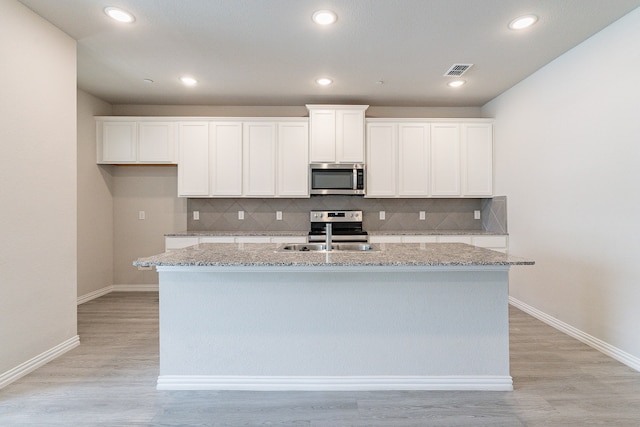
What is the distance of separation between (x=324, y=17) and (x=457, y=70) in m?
1.77

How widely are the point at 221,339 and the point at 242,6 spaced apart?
2.41 metres

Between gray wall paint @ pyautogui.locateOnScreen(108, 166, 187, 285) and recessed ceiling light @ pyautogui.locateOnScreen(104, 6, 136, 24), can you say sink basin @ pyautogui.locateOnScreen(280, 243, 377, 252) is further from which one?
gray wall paint @ pyautogui.locateOnScreen(108, 166, 187, 285)

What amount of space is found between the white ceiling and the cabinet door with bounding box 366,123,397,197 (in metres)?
0.47

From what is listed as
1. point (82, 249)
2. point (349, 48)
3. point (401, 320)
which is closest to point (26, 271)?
point (82, 249)

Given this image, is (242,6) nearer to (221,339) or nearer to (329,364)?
(221,339)

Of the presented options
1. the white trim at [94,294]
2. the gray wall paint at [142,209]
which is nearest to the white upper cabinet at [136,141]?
the gray wall paint at [142,209]

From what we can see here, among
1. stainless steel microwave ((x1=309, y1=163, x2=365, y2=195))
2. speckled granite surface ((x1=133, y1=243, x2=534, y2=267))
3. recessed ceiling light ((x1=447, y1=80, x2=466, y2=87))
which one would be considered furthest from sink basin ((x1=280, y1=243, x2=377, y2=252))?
recessed ceiling light ((x1=447, y1=80, x2=466, y2=87))

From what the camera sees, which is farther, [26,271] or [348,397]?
[26,271]

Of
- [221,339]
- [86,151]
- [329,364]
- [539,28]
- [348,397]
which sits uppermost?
[539,28]

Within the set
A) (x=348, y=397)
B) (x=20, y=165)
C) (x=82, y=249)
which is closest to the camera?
(x=348, y=397)

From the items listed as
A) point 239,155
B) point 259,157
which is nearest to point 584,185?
point 259,157

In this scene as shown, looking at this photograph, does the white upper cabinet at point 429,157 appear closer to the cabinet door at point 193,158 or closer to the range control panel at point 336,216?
the range control panel at point 336,216

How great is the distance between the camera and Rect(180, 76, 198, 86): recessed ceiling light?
367 cm

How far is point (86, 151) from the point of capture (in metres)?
4.14
